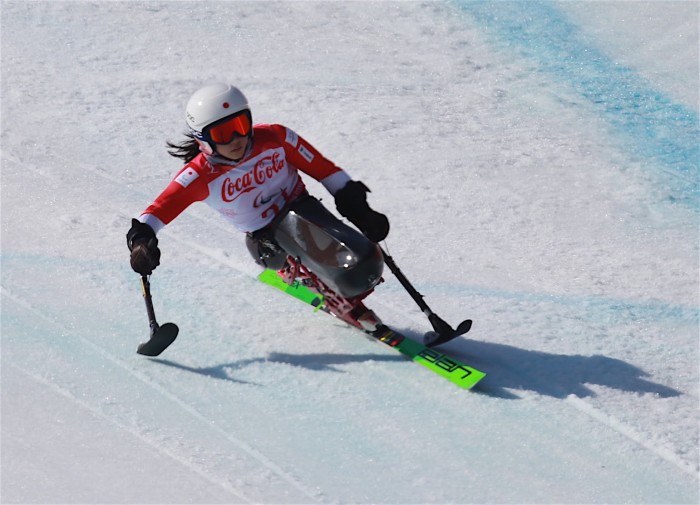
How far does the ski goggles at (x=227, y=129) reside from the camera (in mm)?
5758

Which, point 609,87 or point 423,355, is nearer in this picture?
point 423,355

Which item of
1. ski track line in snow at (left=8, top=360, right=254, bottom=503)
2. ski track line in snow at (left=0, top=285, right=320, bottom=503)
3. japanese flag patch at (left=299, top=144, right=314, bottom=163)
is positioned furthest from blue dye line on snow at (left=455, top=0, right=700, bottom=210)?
ski track line in snow at (left=8, top=360, right=254, bottom=503)

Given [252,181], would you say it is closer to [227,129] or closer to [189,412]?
[227,129]

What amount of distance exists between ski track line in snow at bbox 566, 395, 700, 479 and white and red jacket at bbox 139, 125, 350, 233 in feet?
5.65

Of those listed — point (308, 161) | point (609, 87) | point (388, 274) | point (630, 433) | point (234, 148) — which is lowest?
point (630, 433)

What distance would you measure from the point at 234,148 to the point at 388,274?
5.38 feet

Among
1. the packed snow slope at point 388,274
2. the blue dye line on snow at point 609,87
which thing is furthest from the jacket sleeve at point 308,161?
the blue dye line on snow at point 609,87

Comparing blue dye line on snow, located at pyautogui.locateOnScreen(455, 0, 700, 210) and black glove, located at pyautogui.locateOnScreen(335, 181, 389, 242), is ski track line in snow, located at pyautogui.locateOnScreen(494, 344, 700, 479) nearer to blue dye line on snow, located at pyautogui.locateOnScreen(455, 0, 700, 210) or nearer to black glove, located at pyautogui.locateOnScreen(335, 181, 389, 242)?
black glove, located at pyautogui.locateOnScreen(335, 181, 389, 242)

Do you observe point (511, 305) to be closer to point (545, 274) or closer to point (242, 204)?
point (545, 274)

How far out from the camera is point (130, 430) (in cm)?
553

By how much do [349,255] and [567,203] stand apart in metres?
2.62

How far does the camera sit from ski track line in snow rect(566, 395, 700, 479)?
540 cm

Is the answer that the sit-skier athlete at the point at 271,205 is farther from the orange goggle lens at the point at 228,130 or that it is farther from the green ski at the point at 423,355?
the green ski at the point at 423,355

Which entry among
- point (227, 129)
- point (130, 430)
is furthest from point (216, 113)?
point (130, 430)
